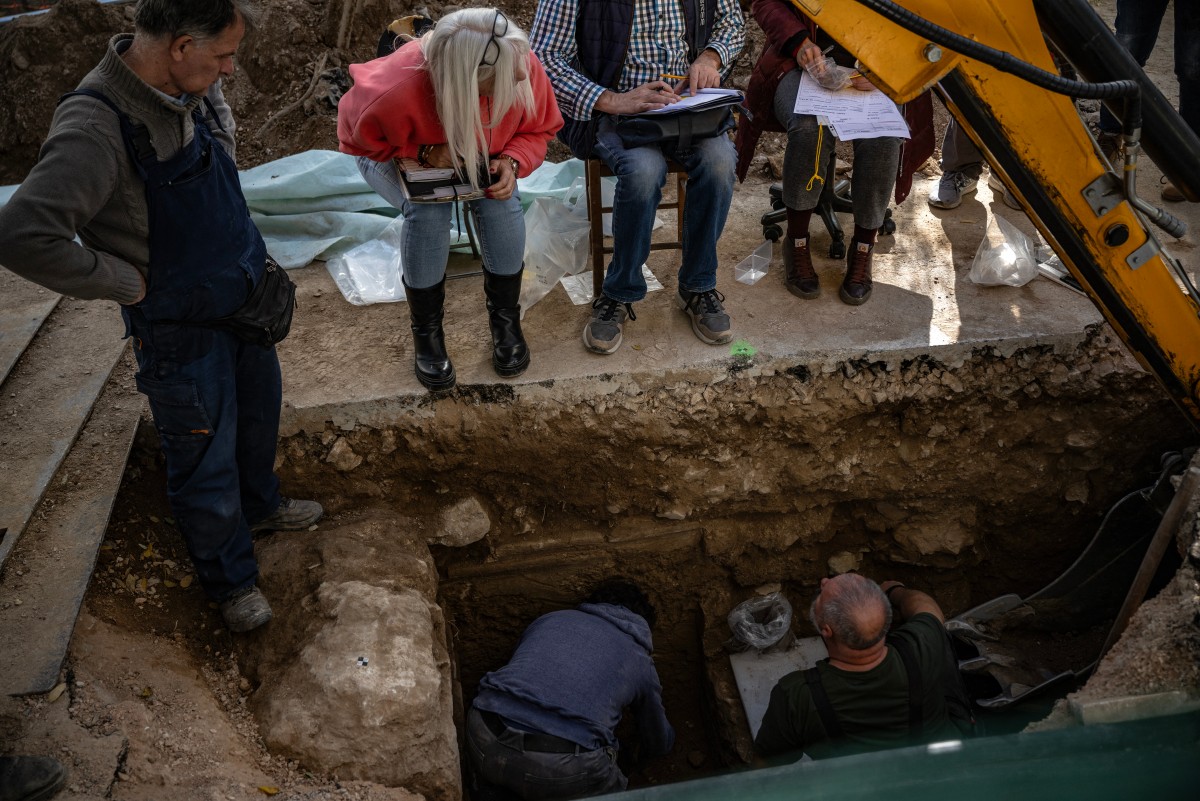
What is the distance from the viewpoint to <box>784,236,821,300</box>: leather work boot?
3918mm

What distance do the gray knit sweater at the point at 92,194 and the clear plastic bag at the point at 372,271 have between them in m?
1.62

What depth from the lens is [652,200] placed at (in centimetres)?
345

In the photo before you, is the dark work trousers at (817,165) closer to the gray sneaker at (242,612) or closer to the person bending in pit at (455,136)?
the person bending in pit at (455,136)

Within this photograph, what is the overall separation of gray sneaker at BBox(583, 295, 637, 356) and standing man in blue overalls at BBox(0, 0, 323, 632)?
4.03 feet

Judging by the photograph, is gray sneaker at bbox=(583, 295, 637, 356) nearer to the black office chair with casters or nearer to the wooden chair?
the wooden chair

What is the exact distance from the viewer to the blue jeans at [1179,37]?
4285 millimetres

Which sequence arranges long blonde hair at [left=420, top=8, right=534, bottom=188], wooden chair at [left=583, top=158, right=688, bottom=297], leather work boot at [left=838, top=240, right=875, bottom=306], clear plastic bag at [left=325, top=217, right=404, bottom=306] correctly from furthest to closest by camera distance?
clear plastic bag at [left=325, top=217, right=404, bottom=306]
leather work boot at [left=838, top=240, right=875, bottom=306]
wooden chair at [left=583, top=158, right=688, bottom=297]
long blonde hair at [left=420, top=8, right=534, bottom=188]

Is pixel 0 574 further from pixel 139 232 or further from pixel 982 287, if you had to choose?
pixel 982 287

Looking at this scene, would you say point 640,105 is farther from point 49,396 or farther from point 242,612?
point 49,396

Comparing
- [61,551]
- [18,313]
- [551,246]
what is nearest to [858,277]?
[551,246]

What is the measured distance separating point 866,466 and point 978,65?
1.85m

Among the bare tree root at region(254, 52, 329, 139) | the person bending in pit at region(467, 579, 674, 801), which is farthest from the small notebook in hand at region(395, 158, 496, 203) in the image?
the bare tree root at region(254, 52, 329, 139)

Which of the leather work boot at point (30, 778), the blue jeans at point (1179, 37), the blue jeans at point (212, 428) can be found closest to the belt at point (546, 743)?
the blue jeans at point (212, 428)

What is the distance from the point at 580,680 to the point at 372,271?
209 cm
